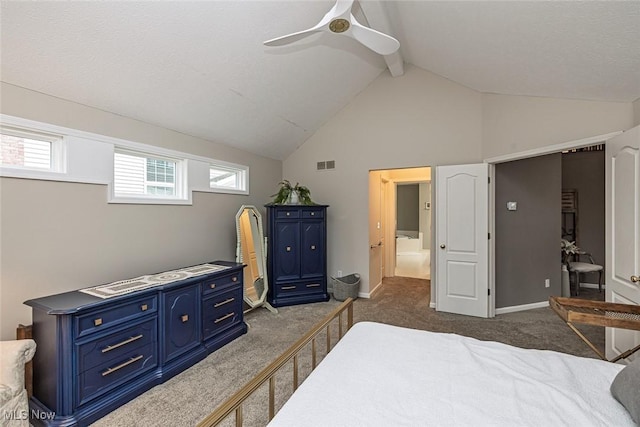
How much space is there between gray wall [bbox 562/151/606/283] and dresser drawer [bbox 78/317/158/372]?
697 centimetres

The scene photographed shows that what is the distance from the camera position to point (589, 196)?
5.43 meters

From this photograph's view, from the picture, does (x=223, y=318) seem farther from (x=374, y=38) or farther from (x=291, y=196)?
(x=374, y=38)

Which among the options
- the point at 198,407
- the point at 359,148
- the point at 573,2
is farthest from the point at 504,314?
the point at 198,407

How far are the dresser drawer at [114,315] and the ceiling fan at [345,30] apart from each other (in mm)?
2233

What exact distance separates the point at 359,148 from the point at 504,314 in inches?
127

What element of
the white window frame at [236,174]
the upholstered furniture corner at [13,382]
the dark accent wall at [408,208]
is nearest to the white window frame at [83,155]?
the white window frame at [236,174]

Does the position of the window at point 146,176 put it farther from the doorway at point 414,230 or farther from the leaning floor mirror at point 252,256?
the doorway at point 414,230

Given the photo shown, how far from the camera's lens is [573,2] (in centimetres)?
182

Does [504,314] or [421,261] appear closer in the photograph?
[504,314]

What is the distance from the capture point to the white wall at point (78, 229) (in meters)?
2.14

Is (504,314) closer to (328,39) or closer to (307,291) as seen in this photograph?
(307,291)

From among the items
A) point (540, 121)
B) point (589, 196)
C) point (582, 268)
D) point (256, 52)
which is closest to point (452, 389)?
point (540, 121)

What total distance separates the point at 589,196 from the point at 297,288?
565 centimetres

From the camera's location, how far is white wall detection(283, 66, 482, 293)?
4.16 metres
